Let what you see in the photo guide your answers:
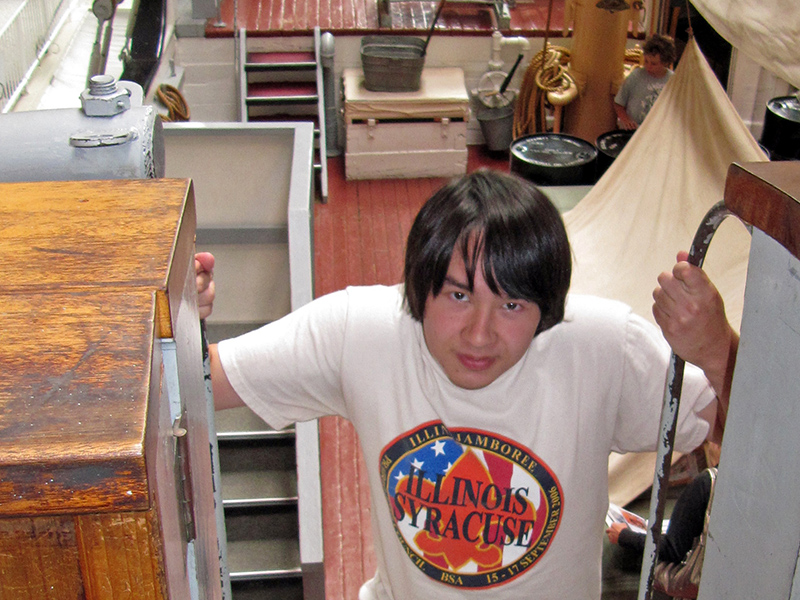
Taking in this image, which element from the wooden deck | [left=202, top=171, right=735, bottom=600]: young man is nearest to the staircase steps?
[left=202, top=171, right=735, bottom=600]: young man

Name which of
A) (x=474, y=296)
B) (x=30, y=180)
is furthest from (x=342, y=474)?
(x=30, y=180)

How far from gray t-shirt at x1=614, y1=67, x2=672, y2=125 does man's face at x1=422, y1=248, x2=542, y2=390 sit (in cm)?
469

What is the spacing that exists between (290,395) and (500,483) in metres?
0.40

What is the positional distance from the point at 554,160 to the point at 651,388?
424 centimetres

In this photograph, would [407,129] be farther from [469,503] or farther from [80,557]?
[80,557]

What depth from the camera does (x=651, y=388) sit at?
1387 mm

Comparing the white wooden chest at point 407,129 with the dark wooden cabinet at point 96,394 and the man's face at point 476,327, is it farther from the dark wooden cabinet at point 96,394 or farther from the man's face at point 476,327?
the dark wooden cabinet at point 96,394

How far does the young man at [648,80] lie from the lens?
5566 mm

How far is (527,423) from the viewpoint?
1397 millimetres

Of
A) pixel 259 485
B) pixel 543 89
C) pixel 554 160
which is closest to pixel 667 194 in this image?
pixel 554 160

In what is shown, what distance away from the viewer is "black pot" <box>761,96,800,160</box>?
5273 mm

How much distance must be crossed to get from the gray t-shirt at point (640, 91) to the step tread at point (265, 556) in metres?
3.78

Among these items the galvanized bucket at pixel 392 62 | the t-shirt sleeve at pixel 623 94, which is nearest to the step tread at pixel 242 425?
the galvanized bucket at pixel 392 62

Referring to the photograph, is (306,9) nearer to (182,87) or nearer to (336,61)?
(336,61)
